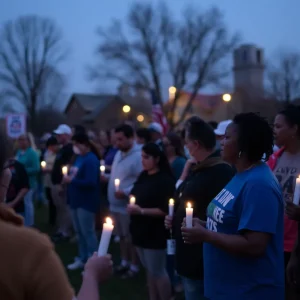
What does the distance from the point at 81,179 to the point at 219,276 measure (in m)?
4.21

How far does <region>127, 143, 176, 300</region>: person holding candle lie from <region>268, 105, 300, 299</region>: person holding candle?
1.38m

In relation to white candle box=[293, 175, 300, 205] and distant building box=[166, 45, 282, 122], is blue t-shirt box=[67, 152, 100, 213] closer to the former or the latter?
white candle box=[293, 175, 300, 205]

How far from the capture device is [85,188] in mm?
6852

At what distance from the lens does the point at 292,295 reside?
390 cm

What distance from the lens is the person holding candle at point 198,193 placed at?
12.3 ft

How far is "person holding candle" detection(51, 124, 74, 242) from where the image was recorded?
8539 millimetres

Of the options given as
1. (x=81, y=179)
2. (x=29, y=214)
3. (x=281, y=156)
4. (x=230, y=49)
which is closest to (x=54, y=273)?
(x=281, y=156)

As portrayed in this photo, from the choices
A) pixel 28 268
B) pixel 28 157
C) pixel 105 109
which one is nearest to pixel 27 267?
pixel 28 268

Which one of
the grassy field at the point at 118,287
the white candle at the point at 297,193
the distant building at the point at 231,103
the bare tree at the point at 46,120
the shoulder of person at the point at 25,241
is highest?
the distant building at the point at 231,103

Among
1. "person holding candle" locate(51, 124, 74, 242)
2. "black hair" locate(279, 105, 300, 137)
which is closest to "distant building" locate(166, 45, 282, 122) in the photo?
"person holding candle" locate(51, 124, 74, 242)

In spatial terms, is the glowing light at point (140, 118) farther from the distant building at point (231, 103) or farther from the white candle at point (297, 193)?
the white candle at point (297, 193)

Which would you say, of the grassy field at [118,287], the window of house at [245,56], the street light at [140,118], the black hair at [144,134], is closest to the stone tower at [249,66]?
the window of house at [245,56]

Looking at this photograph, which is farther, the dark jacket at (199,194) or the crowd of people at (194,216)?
the dark jacket at (199,194)

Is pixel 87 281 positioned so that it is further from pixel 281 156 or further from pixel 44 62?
pixel 44 62
